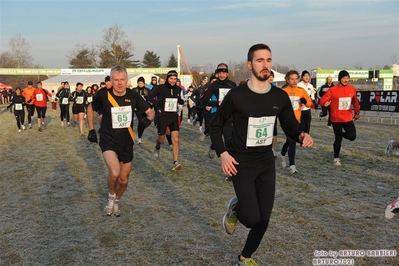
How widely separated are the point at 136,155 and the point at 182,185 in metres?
3.91

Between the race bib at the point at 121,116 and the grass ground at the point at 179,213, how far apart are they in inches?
51.9

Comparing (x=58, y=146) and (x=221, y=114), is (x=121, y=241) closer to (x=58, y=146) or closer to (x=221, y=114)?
(x=221, y=114)

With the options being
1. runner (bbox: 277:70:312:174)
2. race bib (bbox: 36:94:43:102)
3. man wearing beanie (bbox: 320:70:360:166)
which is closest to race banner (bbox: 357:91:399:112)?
man wearing beanie (bbox: 320:70:360:166)

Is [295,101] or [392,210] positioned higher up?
[295,101]

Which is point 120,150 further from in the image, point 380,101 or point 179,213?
point 380,101

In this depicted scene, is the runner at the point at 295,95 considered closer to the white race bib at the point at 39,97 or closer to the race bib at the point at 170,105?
the race bib at the point at 170,105

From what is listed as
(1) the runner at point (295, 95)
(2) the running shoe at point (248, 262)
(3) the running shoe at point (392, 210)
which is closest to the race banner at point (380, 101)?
(1) the runner at point (295, 95)

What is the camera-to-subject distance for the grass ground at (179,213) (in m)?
4.41

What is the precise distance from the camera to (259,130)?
385 centimetres

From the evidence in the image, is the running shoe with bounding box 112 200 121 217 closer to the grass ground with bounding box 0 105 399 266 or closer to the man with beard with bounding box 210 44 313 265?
the grass ground with bounding box 0 105 399 266

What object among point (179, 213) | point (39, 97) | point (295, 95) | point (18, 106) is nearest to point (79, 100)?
point (39, 97)

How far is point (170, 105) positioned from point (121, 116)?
3629mm

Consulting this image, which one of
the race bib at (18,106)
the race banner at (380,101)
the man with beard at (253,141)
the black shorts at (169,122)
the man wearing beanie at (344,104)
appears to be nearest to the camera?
the man with beard at (253,141)

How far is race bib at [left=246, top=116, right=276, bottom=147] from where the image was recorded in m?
3.84
